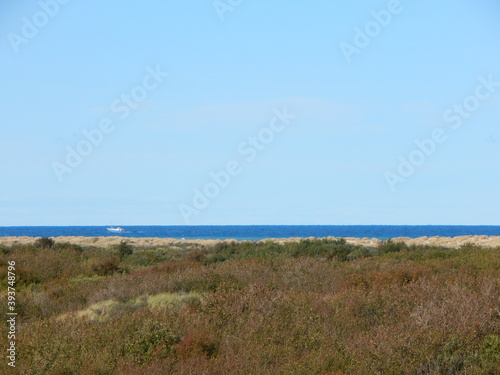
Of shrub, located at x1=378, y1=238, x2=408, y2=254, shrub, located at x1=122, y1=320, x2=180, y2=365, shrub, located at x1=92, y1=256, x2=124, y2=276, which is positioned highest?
shrub, located at x1=378, y1=238, x2=408, y2=254

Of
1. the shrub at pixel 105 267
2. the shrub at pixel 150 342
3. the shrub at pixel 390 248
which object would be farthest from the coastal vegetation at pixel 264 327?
the shrub at pixel 390 248

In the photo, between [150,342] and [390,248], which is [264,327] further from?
[390,248]

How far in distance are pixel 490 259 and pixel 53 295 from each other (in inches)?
569

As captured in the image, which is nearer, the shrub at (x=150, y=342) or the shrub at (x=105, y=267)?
the shrub at (x=150, y=342)

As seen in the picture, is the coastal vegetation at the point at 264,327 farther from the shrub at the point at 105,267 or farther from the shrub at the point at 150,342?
the shrub at the point at 105,267

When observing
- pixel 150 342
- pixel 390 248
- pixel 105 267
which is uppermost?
pixel 390 248

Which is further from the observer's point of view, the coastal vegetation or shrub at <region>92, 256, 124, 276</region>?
shrub at <region>92, 256, 124, 276</region>

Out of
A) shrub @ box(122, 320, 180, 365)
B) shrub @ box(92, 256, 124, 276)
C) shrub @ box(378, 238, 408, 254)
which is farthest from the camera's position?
shrub @ box(378, 238, 408, 254)

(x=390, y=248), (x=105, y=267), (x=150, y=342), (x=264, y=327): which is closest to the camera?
(x=150, y=342)

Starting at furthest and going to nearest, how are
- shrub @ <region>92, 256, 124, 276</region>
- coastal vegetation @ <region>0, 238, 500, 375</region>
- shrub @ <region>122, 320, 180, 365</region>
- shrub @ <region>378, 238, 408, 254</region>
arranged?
shrub @ <region>378, 238, 408, 254</region> → shrub @ <region>92, 256, 124, 276</region> → shrub @ <region>122, 320, 180, 365</region> → coastal vegetation @ <region>0, 238, 500, 375</region>

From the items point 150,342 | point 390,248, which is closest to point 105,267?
point 150,342

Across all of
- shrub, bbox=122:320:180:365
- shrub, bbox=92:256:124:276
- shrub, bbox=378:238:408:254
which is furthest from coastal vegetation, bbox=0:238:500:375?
shrub, bbox=378:238:408:254

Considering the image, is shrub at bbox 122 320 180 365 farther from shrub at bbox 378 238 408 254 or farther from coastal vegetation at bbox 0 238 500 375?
shrub at bbox 378 238 408 254

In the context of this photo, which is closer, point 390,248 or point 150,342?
point 150,342
